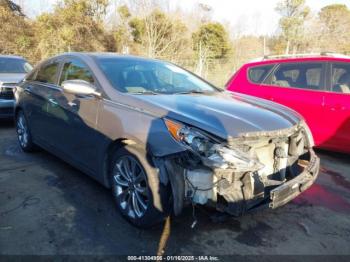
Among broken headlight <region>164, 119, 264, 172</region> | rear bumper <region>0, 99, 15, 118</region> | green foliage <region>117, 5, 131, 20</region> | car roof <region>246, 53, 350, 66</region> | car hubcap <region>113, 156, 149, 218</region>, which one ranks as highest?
green foliage <region>117, 5, 131, 20</region>

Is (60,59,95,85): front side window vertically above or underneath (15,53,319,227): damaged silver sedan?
above

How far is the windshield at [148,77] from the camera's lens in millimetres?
3627

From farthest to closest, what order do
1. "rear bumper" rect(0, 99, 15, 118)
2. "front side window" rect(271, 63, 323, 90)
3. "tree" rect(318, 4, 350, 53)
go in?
"tree" rect(318, 4, 350, 53) → "rear bumper" rect(0, 99, 15, 118) → "front side window" rect(271, 63, 323, 90)

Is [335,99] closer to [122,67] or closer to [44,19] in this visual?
[122,67]

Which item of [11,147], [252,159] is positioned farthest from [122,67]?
[11,147]

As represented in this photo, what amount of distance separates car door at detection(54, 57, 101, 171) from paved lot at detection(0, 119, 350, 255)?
459 millimetres

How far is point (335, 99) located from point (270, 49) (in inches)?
635

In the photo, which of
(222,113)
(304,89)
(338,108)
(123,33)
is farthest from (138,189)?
(123,33)

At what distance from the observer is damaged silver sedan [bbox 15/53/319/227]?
104 inches

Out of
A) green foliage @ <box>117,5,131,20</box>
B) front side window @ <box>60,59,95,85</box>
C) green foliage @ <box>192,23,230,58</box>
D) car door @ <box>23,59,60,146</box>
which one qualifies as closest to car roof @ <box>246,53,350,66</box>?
front side window @ <box>60,59,95,85</box>

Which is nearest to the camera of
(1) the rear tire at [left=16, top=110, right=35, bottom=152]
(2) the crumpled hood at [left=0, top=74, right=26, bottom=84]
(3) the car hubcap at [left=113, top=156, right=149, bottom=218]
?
(3) the car hubcap at [left=113, top=156, right=149, bottom=218]

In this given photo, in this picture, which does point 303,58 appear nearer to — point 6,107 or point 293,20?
point 6,107

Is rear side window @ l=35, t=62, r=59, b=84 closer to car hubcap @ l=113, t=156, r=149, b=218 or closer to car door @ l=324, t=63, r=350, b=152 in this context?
car hubcap @ l=113, t=156, r=149, b=218

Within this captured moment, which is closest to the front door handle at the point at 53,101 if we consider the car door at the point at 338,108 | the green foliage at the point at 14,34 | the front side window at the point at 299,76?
the front side window at the point at 299,76
